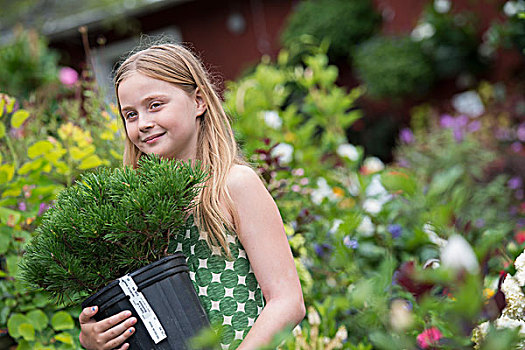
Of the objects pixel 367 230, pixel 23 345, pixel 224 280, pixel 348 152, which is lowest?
pixel 367 230

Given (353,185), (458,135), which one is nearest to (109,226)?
(353,185)

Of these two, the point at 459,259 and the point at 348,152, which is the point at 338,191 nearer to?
the point at 348,152

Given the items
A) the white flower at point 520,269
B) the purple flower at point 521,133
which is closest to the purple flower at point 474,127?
the purple flower at point 521,133

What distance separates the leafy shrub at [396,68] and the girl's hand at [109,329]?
688 cm

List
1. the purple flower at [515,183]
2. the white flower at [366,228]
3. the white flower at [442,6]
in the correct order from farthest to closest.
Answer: the white flower at [442,6]
the purple flower at [515,183]
the white flower at [366,228]

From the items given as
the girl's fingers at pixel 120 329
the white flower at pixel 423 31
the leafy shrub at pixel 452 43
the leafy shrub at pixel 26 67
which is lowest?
the girl's fingers at pixel 120 329

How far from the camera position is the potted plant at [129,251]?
1.19m

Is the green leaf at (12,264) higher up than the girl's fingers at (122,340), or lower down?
higher up

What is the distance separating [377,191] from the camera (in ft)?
9.04

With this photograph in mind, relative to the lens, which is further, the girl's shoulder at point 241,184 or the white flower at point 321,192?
the white flower at point 321,192

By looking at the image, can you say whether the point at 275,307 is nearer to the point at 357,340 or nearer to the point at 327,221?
the point at 357,340

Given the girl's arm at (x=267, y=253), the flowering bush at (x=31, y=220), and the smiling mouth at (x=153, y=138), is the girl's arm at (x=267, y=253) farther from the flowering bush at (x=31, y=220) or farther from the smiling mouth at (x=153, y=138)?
the flowering bush at (x=31, y=220)

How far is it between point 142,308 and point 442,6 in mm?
7242

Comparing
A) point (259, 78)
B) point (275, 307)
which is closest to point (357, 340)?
point (275, 307)
